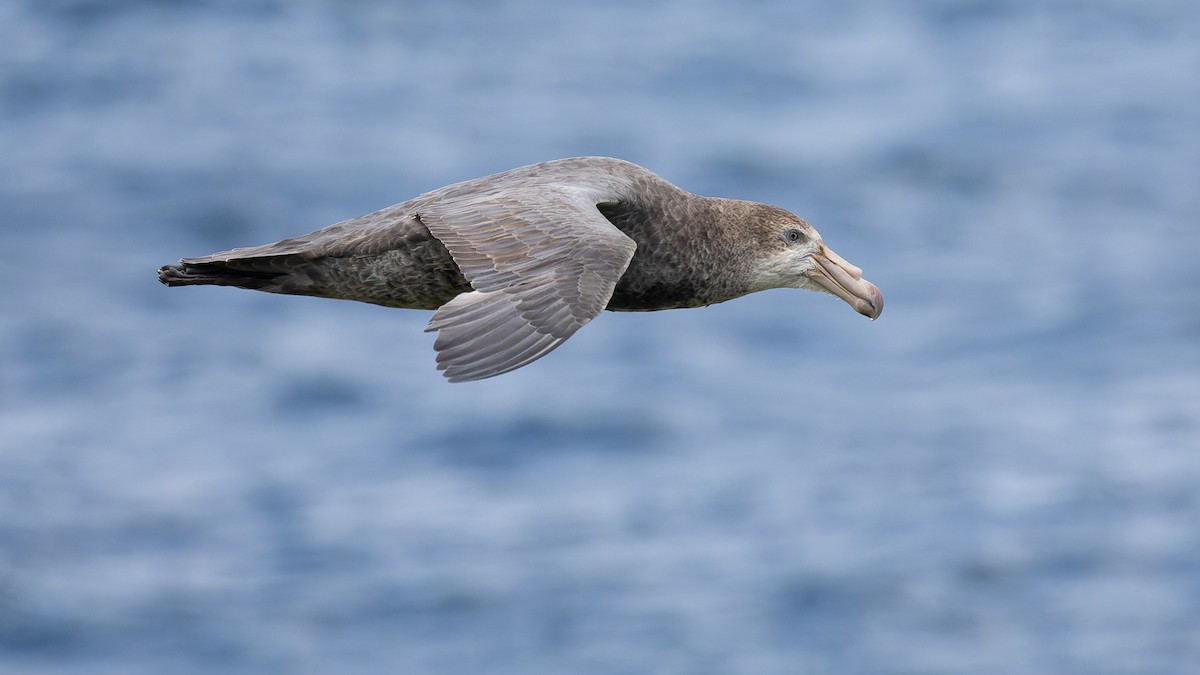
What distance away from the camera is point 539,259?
398 inches

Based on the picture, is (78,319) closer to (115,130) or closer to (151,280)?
(151,280)

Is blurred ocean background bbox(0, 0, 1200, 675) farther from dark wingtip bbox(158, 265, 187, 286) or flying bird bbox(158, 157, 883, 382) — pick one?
dark wingtip bbox(158, 265, 187, 286)

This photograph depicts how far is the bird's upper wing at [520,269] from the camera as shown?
30.9 feet

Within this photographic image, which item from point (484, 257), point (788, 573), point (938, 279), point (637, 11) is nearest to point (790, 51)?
point (637, 11)

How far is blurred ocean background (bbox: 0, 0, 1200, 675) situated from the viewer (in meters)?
50.8

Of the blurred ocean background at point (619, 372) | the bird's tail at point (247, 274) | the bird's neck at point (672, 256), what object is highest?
the blurred ocean background at point (619, 372)

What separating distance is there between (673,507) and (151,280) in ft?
59.4

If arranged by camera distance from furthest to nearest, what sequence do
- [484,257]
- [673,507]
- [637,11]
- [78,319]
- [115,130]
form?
1. [637,11]
2. [115,130]
3. [78,319]
4. [673,507]
5. [484,257]

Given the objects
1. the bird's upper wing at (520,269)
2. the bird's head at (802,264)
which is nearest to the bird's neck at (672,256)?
the bird's head at (802,264)

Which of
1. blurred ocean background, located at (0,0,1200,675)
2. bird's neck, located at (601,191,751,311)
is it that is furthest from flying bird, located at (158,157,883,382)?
blurred ocean background, located at (0,0,1200,675)

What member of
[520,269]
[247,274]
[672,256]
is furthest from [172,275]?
[672,256]

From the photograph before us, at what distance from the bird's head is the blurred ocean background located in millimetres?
36022

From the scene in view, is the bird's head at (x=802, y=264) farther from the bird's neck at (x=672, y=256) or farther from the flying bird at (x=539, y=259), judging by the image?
the bird's neck at (x=672, y=256)

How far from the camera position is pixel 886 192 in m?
62.4
